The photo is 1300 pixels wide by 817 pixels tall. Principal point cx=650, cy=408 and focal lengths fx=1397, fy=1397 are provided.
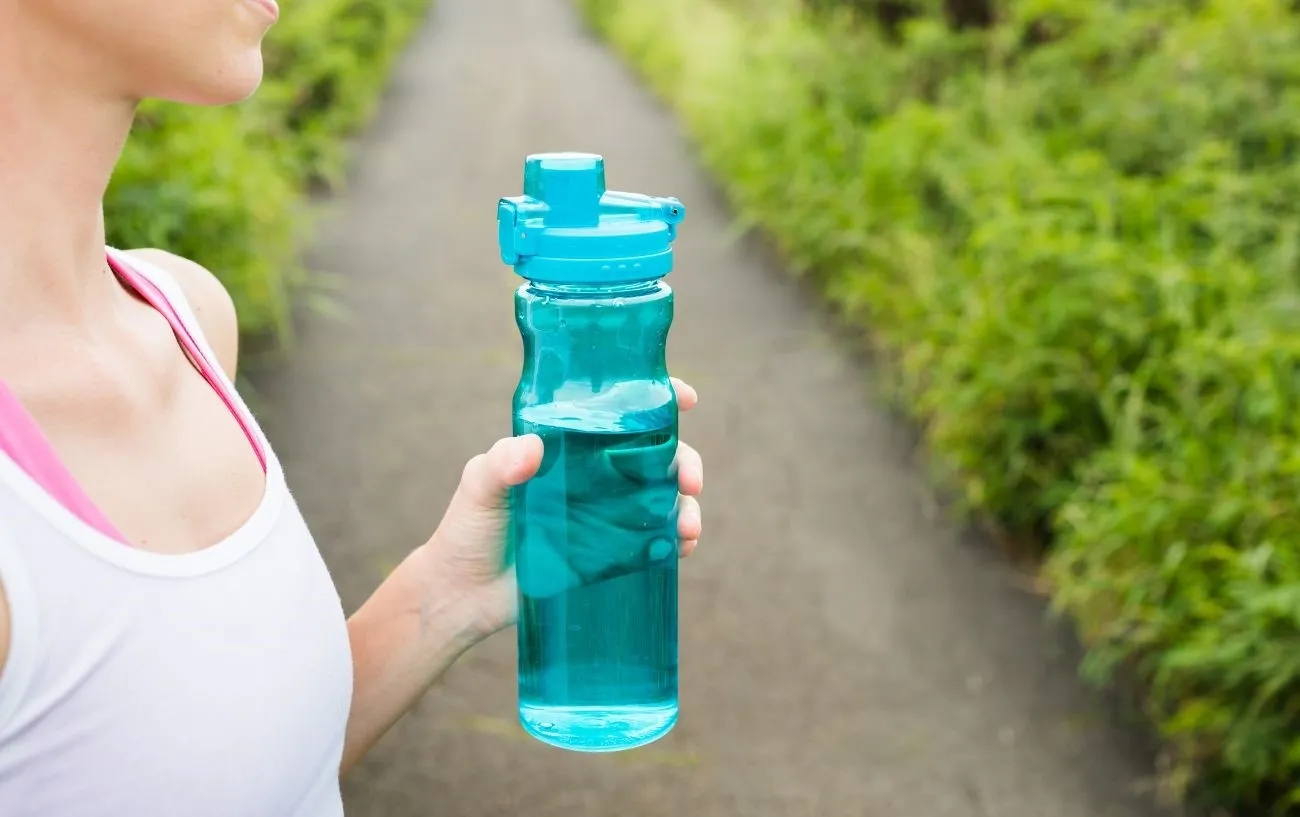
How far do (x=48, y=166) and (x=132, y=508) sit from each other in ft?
0.94

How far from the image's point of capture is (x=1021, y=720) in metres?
3.53

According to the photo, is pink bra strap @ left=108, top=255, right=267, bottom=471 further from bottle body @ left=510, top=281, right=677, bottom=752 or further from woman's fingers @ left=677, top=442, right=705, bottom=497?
woman's fingers @ left=677, top=442, right=705, bottom=497

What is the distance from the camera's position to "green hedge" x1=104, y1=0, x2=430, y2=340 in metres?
4.96

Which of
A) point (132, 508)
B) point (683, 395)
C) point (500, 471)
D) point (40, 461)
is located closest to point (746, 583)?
point (683, 395)

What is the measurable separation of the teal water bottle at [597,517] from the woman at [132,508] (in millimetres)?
48

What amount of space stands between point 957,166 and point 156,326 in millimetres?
4909

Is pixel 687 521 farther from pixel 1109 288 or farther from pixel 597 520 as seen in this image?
pixel 1109 288

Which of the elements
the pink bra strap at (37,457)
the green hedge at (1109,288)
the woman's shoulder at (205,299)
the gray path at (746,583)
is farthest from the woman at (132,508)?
the green hedge at (1109,288)

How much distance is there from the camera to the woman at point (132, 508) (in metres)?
1.02

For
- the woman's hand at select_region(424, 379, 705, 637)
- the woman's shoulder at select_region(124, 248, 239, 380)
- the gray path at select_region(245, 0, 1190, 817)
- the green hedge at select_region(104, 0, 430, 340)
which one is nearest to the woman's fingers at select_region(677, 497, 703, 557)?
→ the woman's hand at select_region(424, 379, 705, 637)

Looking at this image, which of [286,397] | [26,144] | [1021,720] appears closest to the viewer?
[26,144]

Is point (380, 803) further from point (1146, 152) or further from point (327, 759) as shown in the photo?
point (1146, 152)

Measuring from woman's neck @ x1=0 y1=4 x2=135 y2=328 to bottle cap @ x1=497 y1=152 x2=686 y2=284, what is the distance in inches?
13.5

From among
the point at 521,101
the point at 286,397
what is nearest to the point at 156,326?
the point at 286,397
